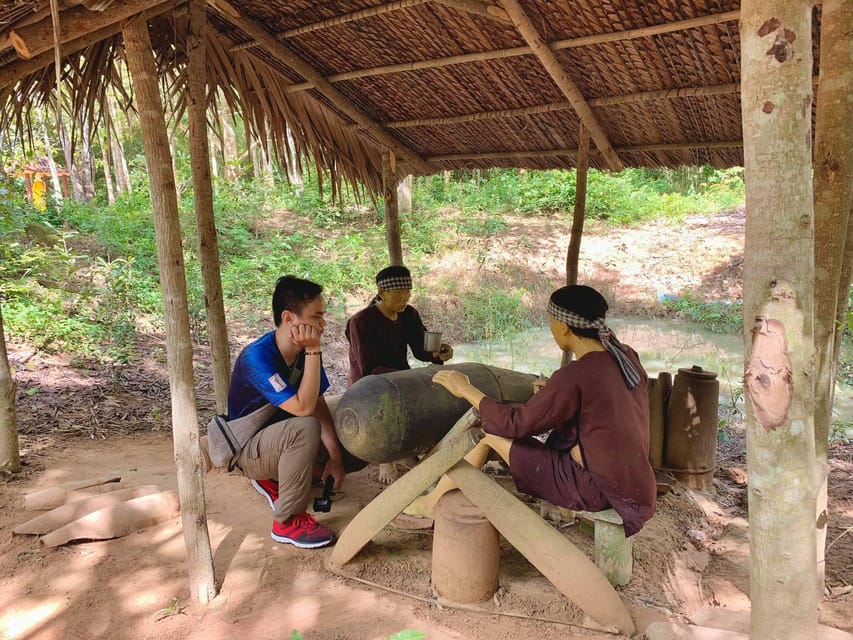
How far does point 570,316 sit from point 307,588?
1.62 m

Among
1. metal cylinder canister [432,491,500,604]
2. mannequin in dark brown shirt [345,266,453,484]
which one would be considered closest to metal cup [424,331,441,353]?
mannequin in dark brown shirt [345,266,453,484]

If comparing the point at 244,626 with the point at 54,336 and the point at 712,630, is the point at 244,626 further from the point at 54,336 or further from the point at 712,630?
the point at 54,336

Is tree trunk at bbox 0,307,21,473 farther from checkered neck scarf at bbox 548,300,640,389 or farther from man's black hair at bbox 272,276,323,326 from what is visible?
checkered neck scarf at bbox 548,300,640,389

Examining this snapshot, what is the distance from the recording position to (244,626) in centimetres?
235

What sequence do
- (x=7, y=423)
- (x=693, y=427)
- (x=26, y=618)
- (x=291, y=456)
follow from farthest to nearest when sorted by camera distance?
1. (x=693, y=427)
2. (x=7, y=423)
3. (x=291, y=456)
4. (x=26, y=618)

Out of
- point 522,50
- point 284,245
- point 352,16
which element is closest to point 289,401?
point 352,16

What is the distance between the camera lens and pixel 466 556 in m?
2.48

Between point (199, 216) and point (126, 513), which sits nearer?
point (126, 513)

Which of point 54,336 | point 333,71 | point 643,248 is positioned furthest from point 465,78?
point 643,248

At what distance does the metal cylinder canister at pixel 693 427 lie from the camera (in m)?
4.09

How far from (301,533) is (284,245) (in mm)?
9575

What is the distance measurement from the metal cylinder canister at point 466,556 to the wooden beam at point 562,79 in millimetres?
2669

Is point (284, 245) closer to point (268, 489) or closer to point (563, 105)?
point (563, 105)

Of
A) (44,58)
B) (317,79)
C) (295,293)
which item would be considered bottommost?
(295,293)
